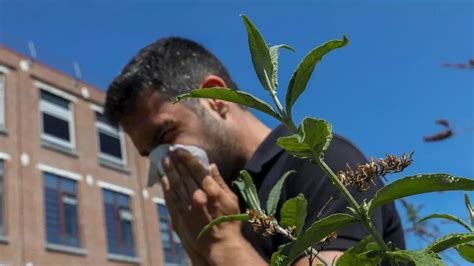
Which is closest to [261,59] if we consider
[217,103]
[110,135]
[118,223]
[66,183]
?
[217,103]

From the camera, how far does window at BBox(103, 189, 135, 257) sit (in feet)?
46.3

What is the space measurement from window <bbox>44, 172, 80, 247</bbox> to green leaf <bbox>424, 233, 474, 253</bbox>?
12648 mm

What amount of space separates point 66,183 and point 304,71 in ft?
45.0

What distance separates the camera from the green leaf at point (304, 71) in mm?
358

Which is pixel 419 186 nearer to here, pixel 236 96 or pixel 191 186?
pixel 236 96

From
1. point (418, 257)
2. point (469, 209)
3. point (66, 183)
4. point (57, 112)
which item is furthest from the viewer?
point (57, 112)

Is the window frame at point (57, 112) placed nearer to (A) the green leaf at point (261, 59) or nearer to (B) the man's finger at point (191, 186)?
(B) the man's finger at point (191, 186)

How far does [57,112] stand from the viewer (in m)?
13.9

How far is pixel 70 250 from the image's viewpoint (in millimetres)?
12609

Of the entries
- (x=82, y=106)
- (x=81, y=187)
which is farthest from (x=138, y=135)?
(x=82, y=106)

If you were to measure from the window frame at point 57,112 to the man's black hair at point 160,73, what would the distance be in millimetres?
11826

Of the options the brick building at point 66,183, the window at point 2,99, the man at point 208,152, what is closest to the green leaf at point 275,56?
the man at point 208,152

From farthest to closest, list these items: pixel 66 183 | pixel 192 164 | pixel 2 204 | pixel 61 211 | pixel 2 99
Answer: pixel 66 183 → pixel 61 211 → pixel 2 99 → pixel 2 204 → pixel 192 164

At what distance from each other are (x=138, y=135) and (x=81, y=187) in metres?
12.3
